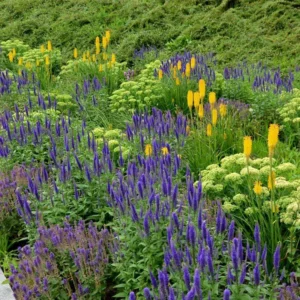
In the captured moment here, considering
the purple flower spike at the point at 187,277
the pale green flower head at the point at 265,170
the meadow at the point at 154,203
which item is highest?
the pale green flower head at the point at 265,170

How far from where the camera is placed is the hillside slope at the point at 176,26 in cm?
958

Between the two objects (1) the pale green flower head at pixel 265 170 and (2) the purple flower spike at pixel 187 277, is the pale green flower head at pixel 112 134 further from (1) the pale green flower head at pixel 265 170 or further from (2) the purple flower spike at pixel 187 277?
(2) the purple flower spike at pixel 187 277

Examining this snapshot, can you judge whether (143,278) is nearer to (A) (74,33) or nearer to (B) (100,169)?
(B) (100,169)

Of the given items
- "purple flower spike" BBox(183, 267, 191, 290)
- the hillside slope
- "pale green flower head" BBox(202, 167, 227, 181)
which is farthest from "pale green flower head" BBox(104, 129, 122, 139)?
the hillside slope

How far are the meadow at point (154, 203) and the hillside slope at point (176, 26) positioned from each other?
10.4 feet

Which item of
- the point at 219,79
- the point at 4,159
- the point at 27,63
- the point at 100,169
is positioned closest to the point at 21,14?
the point at 27,63

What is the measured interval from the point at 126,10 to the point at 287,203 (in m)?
10.0

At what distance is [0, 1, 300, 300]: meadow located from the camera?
9.09 feet

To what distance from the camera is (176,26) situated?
11266mm

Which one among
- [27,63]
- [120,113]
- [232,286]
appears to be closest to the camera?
[232,286]

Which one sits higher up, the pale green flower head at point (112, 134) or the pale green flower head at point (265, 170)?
the pale green flower head at point (265, 170)

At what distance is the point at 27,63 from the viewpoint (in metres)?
8.49

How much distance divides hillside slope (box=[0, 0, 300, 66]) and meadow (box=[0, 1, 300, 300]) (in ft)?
10.4

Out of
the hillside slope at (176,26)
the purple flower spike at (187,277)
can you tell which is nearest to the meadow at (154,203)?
the purple flower spike at (187,277)
